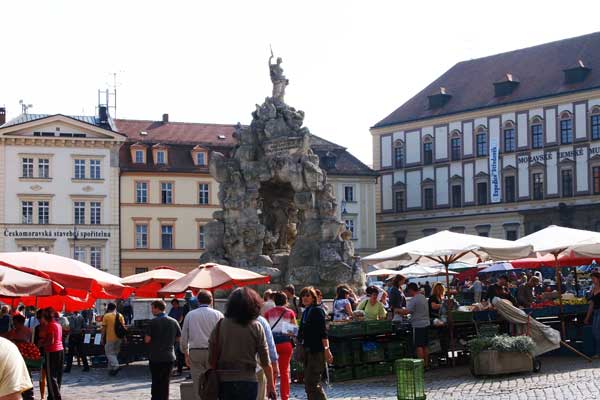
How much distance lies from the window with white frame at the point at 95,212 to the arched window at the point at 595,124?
27930 mm

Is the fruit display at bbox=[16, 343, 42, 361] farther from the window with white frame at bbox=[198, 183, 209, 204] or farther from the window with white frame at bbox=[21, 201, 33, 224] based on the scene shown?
the window with white frame at bbox=[198, 183, 209, 204]

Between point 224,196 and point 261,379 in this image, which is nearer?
point 261,379

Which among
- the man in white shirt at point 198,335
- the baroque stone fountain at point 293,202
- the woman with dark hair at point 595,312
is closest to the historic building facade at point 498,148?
the baroque stone fountain at point 293,202

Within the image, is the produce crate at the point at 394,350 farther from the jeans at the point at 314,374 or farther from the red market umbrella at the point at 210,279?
the jeans at the point at 314,374

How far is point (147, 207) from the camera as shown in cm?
6925

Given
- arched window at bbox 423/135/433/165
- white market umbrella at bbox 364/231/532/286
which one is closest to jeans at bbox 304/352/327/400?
white market umbrella at bbox 364/231/532/286

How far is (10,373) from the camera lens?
6.91m

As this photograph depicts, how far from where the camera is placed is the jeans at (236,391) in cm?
951

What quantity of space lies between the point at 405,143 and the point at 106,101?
1955 centimetres

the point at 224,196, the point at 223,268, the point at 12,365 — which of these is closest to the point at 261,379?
the point at 12,365

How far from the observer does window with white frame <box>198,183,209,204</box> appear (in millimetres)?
70562

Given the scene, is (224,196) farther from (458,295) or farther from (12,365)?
(12,365)

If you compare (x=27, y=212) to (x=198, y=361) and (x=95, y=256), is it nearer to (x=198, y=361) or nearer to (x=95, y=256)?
(x=95, y=256)

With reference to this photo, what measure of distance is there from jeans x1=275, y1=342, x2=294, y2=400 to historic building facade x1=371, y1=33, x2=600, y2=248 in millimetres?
54131
